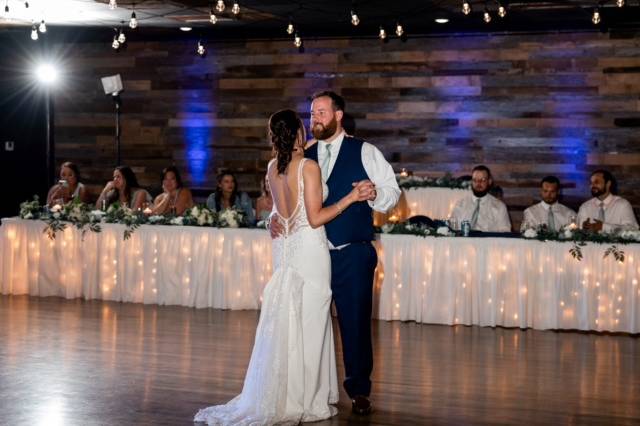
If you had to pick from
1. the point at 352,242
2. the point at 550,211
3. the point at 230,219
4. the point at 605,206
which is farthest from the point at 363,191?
the point at 605,206

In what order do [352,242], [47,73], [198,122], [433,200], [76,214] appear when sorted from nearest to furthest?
[352,242], [76,214], [433,200], [198,122], [47,73]

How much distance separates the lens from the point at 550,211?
1103cm

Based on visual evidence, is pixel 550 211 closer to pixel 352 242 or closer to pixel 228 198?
pixel 228 198

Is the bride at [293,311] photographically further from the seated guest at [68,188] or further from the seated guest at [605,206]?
the seated guest at [68,188]

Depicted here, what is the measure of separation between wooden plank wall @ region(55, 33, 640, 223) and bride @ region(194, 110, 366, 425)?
8.68 metres

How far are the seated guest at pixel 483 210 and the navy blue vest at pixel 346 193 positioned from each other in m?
5.07

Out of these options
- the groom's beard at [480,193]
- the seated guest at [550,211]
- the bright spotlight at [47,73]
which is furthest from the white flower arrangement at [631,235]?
the bright spotlight at [47,73]

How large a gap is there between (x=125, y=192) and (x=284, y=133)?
20.6ft

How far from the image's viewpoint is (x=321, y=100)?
5.83 metres

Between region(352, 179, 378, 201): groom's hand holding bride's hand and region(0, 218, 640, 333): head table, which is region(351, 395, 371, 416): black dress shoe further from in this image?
region(0, 218, 640, 333): head table

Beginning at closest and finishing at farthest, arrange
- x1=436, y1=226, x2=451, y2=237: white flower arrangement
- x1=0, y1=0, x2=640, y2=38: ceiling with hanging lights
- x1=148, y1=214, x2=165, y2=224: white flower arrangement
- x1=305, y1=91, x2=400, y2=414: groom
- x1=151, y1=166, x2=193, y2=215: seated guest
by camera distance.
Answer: x1=305, y1=91, x2=400, y2=414: groom → x1=436, y1=226, x2=451, y2=237: white flower arrangement → x1=148, y1=214, x2=165, y2=224: white flower arrangement → x1=151, y1=166, x2=193, y2=215: seated guest → x1=0, y1=0, x2=640, y2=38: ceiling with hanging lights

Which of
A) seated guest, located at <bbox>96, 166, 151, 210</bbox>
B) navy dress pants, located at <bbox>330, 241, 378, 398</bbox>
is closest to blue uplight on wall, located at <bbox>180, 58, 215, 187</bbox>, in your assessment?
seated guest, located at <bbox>96, 166, 151, 210</bbox>

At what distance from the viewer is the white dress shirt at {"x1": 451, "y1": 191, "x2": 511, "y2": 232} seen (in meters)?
10.9

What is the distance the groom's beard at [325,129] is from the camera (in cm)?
587
